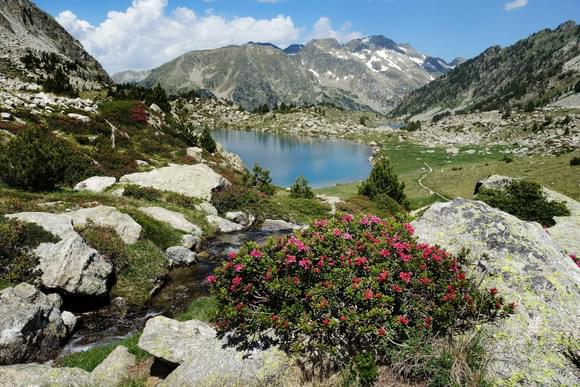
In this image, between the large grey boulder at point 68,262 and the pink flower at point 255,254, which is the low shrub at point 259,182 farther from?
the pink flower at point 255,254

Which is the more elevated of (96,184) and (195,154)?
(195,154)

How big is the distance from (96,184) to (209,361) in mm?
28759

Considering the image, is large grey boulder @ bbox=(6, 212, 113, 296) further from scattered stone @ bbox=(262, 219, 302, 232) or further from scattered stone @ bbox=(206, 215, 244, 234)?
scattered stone @ bbox=(262, 219, 302, 232)

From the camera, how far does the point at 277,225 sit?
34.6 meters

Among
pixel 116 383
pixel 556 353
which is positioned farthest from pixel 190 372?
pixel 556 353

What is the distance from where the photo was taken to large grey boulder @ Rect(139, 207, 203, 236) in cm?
2627

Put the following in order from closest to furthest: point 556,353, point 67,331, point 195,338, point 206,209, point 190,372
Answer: point 556,353, point 190,372, point 195,338, point 67,331, point 206,209

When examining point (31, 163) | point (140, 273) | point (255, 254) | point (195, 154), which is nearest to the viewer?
point (255, 254)

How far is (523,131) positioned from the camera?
127750 mm

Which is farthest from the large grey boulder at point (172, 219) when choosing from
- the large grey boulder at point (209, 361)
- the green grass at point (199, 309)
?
the large grey boulder at point (209, 361)

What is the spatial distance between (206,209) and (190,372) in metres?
25.8

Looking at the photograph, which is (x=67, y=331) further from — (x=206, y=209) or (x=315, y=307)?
(x=206, y=209)

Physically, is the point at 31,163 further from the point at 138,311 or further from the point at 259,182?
the point at 259,182

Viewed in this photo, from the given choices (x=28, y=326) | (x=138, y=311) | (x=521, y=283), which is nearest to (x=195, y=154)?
(x=138, y=311)
